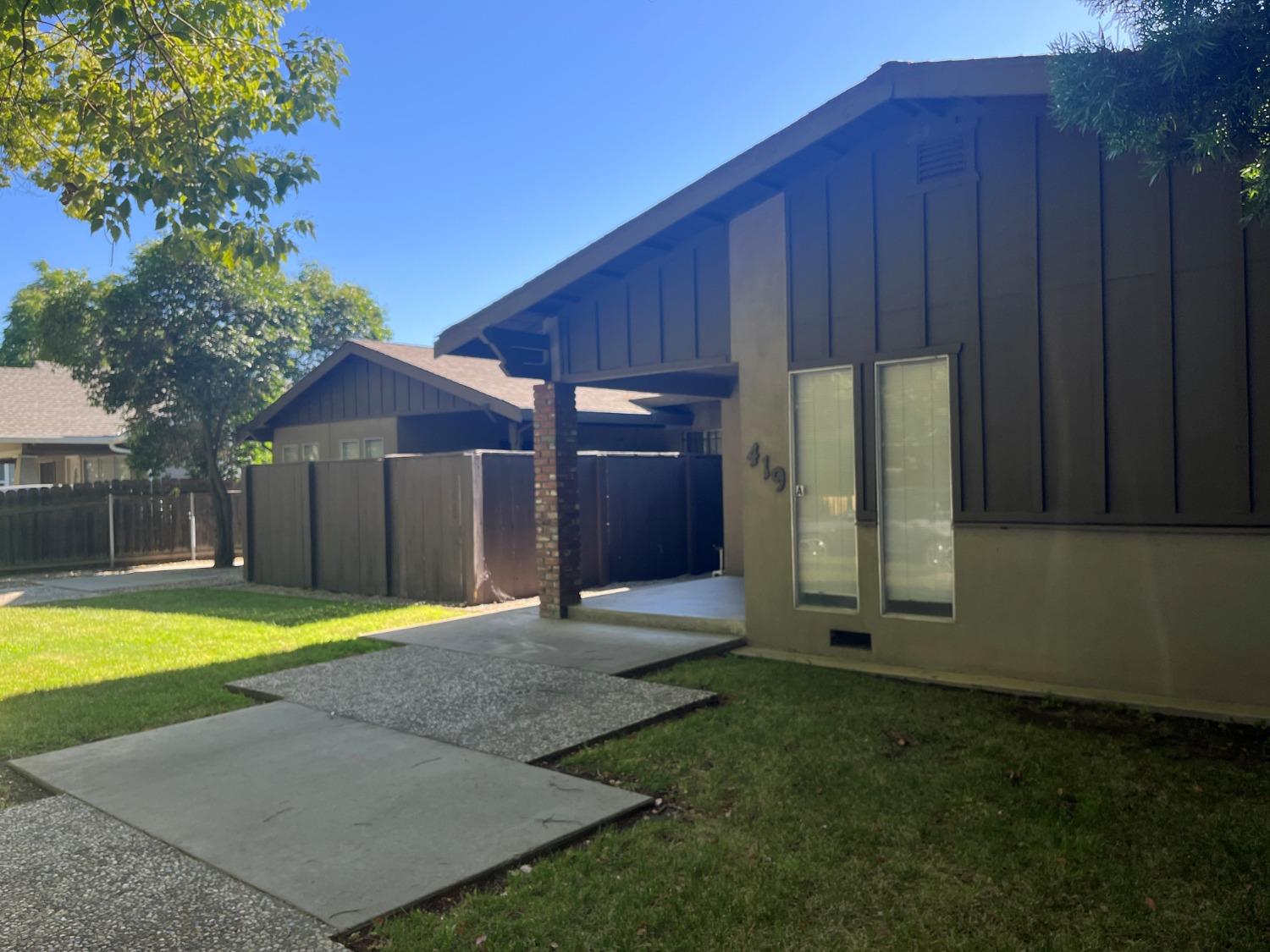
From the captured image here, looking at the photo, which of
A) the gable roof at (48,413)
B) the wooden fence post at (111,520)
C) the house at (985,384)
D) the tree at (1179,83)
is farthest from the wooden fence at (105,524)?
the tree at (1179,83)

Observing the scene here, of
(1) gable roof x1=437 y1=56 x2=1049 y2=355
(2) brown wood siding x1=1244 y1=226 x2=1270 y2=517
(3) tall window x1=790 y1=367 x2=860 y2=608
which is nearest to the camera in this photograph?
(2) brown wood siding x1=1244 y1=226 x2=1270 y2=517

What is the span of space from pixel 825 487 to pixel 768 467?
0.58 meters

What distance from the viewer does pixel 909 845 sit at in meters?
4.02

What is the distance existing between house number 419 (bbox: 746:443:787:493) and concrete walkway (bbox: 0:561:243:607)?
11.1 m

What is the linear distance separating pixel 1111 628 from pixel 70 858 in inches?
245

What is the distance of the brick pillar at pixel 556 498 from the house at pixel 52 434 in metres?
17.7

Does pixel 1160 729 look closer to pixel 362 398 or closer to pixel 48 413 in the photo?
pixel 362 398

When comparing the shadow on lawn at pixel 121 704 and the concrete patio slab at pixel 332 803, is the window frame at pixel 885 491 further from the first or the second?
the shadow on lawn at pixel 121 704

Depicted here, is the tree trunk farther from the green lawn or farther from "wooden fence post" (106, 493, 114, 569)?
the green lawn

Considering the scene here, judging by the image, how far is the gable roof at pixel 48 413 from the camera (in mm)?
23750

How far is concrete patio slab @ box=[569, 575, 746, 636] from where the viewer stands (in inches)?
348

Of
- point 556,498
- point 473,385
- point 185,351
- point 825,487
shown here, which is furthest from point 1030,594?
point 185,351

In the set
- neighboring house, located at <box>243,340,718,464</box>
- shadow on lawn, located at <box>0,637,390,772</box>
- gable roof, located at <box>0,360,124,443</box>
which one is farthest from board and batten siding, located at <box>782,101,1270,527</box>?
gable roof, located at <box>0,360,124,443</box>

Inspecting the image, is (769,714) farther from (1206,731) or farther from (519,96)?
(519,96)
